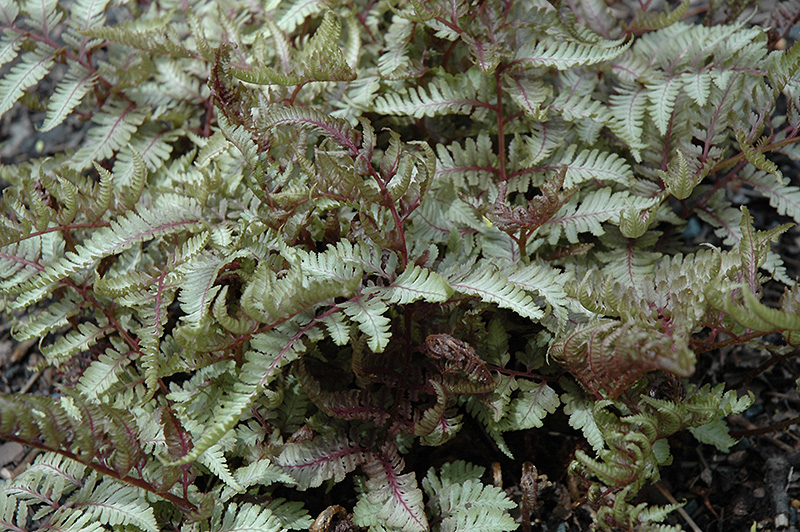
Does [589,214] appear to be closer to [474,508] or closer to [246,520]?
[474,508]

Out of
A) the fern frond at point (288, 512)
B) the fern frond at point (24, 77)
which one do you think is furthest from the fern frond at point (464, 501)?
the fern frond at point (24, 77)

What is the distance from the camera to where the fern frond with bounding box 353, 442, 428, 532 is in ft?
6.34

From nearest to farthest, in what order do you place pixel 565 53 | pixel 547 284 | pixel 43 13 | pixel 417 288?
pixel 417 288, pixel 547 284, pixel 565 53, pixel 43 13

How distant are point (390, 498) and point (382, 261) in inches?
28.5

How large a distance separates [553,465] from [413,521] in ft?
2.23

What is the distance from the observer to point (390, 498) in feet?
6.53

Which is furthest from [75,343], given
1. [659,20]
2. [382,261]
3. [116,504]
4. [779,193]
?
[779,193]

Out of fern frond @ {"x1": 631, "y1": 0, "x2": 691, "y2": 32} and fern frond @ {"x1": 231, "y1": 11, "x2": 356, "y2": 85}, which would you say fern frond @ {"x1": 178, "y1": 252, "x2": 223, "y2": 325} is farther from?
fern frond @ {"x1": 631, "y1": 0, "x2": 691, "y2": 32}

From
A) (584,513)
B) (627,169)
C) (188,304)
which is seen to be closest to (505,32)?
(627,169)

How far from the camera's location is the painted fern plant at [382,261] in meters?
1.81

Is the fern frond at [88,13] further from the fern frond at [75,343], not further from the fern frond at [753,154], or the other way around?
the fern frond at [753,154]

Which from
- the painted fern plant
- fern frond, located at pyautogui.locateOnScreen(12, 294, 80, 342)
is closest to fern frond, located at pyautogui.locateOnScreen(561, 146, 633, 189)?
the painted fern plant

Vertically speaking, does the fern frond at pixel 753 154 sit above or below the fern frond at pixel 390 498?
above

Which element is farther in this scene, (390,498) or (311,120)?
(390,498)
